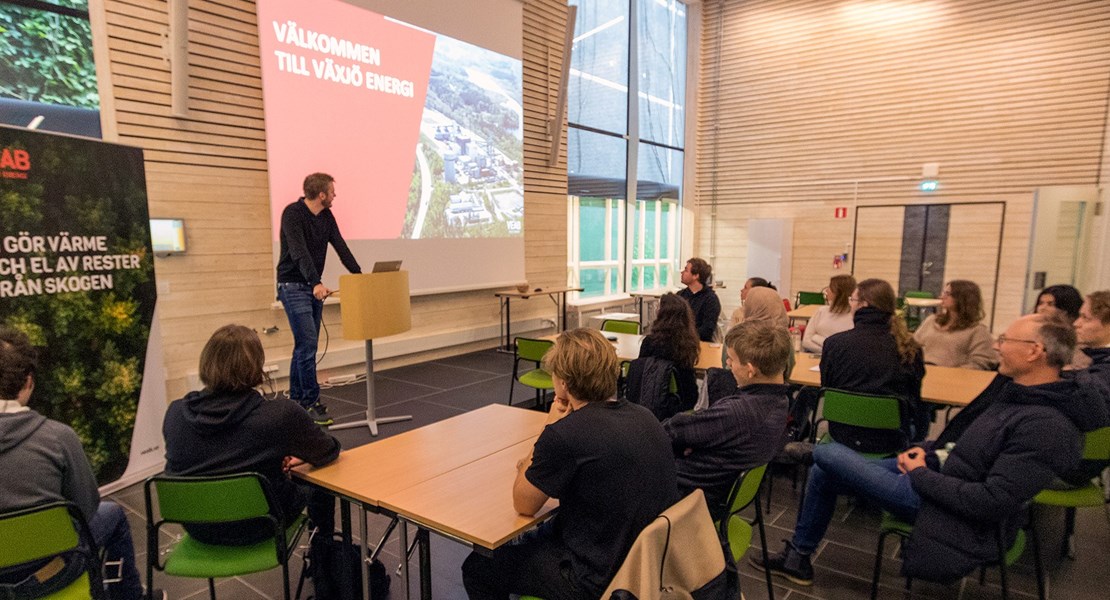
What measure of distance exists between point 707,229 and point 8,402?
34.5 feet

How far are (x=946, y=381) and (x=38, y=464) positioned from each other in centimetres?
410

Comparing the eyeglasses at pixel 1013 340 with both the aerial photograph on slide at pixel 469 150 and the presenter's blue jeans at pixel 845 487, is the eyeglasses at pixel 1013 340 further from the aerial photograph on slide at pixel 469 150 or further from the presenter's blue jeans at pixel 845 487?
the aerial photograph on slide at pixel 469 150

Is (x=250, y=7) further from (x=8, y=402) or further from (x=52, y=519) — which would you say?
(x=52, y=519)

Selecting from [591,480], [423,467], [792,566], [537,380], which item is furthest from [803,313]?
[591,480]

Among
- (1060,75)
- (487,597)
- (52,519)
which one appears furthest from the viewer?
(1060,75)

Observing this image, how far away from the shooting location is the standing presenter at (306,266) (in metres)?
4.21

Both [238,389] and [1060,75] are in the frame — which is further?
[1060,75]

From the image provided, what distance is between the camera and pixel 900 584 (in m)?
2.65

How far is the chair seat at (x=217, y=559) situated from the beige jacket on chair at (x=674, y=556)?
3.83 ft

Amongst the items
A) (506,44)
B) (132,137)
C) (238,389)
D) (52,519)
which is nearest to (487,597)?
(238,389)

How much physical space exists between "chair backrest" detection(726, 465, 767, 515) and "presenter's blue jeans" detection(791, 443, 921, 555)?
0.57 metres

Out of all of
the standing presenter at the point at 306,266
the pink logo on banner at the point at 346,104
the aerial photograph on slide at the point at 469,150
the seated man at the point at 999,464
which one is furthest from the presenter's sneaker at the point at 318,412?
the seated man at the point at 999,464

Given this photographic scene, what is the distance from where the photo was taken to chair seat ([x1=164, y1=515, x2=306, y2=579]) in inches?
74.5

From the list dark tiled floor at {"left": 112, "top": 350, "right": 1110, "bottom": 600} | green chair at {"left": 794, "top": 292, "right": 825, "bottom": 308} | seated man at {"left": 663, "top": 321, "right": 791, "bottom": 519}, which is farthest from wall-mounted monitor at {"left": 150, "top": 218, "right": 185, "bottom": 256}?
green chair at {"left": 794, "top": 292, "right": 825, "bottom": 308}
